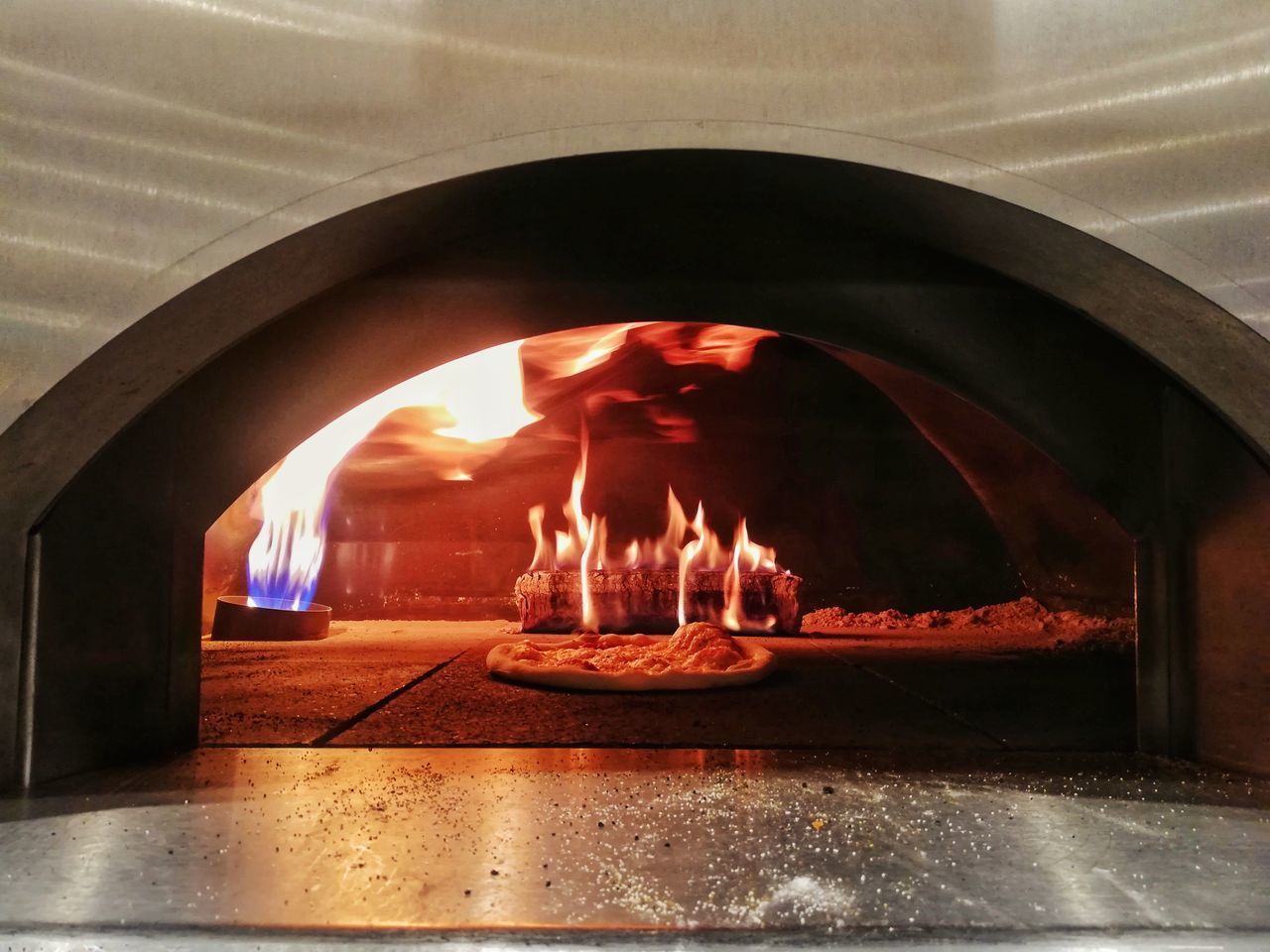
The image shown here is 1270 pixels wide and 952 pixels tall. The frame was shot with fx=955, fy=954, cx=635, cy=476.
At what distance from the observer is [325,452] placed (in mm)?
5891

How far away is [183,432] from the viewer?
2.51 m

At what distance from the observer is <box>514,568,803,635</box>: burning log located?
17.8ft

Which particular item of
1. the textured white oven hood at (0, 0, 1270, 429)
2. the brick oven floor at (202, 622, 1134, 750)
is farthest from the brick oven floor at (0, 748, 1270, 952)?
the textured white oven hood at (0, 0, 1270, 429)

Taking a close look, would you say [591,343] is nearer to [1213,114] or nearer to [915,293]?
[915,293]

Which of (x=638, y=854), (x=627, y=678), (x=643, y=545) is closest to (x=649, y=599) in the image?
(x=643, y=545)

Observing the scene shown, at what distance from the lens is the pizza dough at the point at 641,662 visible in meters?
3.41

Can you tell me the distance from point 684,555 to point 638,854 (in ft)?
13.4

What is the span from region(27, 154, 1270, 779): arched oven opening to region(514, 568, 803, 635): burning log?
0.06 ft

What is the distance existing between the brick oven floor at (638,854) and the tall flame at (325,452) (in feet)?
9.82

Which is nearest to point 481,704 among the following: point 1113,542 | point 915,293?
point 915,293

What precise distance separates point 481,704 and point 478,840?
143 centimetres

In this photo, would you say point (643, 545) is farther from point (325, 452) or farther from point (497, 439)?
point (325, 452)

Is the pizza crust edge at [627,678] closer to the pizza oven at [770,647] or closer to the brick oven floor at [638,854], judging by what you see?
the pizza oven at [770,647]

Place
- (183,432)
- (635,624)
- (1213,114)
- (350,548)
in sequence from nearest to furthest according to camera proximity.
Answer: (1213,114), (183,432), (635,624), (350,548)
